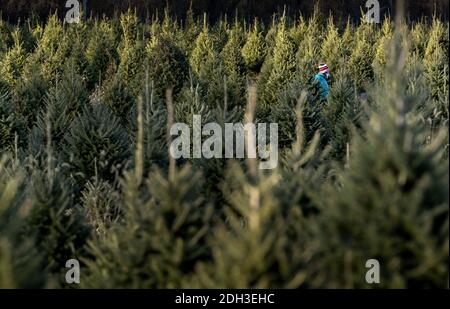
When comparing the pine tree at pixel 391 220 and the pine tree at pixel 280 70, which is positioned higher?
the pine tree at pixel 280 70

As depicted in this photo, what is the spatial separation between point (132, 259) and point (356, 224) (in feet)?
5.09

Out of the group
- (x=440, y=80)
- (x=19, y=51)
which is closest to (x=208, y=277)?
(x=440, y=80)

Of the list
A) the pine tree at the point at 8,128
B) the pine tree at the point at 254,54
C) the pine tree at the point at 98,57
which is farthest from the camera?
the pine tree at the point at 254,54

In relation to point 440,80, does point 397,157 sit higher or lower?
lower

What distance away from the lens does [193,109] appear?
8906 millimetres

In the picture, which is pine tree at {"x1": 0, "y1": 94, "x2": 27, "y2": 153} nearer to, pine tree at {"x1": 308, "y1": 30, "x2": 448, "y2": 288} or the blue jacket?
the blue jacket

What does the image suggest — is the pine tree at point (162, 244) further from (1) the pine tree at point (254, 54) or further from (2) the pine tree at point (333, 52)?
(1) the pine tree at point (254, 54)

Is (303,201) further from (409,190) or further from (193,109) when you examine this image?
(193,109)

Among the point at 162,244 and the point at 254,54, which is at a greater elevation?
the point at 254,54

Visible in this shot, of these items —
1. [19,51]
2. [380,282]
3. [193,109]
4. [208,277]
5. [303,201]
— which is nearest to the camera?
[380,282]

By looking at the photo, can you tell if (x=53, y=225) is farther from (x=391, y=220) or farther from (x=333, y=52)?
(x=333, y=52)

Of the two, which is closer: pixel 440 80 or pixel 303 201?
pixel 303 201

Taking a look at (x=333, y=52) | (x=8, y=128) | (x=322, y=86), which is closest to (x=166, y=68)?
(x=322, y=86)

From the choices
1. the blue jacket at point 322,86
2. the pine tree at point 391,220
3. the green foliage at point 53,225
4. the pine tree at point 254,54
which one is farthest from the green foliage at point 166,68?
the pine tree at point 391,220
